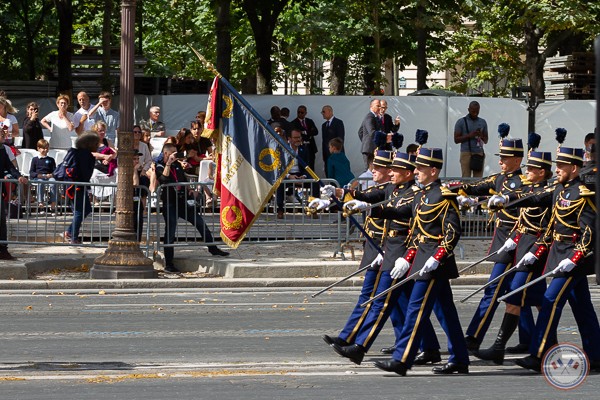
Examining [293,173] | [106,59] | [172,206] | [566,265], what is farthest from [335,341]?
[106,59]

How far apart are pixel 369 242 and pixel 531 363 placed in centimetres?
163

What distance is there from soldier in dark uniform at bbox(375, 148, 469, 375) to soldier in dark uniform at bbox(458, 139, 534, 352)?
629 millimetres

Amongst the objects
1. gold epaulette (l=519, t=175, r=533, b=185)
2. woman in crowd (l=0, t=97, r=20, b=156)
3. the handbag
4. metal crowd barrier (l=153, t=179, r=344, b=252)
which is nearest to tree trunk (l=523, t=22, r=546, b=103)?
the handbag

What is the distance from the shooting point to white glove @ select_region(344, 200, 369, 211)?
34.8 feet

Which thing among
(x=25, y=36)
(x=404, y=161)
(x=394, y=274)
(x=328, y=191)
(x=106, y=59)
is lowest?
(x=394, y=274)

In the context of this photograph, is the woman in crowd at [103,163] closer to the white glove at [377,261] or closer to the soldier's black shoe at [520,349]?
the white glove at [377,261]

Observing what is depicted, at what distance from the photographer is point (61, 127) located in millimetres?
22000

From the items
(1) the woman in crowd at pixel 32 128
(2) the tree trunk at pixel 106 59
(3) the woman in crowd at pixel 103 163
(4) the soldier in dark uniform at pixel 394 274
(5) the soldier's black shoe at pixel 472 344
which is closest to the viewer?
(4) the soldier in dark uniform at pixel 394 274

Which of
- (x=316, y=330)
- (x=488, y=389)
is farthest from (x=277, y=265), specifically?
(x=488, y=389)

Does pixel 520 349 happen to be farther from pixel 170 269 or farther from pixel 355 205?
pixel 170 269

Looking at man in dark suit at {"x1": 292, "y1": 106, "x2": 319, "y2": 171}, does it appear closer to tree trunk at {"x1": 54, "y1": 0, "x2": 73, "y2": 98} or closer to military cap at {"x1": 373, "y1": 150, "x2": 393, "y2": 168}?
tree trunk at {"x1": 54, "y1": 0, "x2": 73, "y2": 98}

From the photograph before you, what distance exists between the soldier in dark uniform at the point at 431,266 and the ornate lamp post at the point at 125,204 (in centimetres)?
640

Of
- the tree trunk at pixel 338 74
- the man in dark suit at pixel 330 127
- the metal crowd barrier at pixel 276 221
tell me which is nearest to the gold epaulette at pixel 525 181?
the metal crowd barrier at pixel 276 221

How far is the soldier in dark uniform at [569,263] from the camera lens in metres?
10.5
